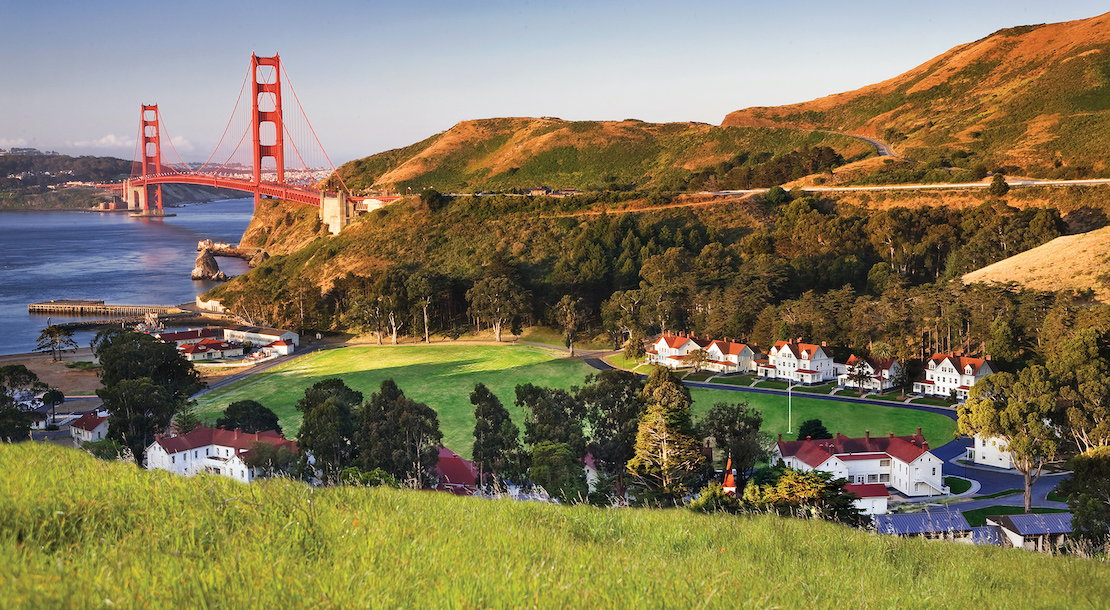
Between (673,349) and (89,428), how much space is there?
26.1m

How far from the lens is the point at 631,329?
44594 mm

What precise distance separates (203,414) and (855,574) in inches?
1208

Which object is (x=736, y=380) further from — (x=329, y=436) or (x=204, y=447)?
(x=204, y=447)

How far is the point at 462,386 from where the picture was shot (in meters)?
36.7

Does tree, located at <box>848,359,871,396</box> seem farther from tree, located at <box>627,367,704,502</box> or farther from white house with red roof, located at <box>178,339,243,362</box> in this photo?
white house with red roof, located at <box>178,339,243,362</box>

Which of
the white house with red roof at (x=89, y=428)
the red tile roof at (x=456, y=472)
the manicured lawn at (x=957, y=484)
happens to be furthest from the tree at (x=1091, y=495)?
the white house with red roof at (x=89, y=428)

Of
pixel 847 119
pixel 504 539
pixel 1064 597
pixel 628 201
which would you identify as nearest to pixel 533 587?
pixel 504 539

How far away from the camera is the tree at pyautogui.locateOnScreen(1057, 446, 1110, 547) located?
1585 centimetres

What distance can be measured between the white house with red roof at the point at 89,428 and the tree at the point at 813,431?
24.8 metres

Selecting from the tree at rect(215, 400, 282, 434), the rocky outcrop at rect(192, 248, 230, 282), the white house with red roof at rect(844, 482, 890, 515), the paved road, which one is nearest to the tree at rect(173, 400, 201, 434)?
the tree at rect(215, 400, 282, 434)

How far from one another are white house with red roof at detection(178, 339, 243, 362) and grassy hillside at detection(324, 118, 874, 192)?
43.8 m

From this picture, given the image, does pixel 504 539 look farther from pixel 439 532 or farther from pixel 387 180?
pixel 387 180

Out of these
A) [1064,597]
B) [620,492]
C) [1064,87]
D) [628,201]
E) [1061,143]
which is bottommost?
[620,492]

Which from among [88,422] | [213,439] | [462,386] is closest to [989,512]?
[462,386]
